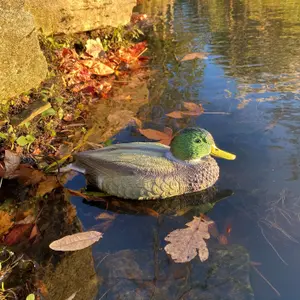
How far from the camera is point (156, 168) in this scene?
2529 mm

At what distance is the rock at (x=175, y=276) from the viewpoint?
6.26ft

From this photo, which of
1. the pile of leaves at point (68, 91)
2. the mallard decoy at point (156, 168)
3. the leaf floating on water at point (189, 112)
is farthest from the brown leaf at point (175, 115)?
the mallard decoy at point (156, 168)

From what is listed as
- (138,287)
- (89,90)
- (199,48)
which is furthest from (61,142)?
(199,48)

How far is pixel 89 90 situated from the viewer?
470 cm

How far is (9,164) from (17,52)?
1.18 metres

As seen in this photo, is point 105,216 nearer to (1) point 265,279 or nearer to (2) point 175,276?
(2) point 175,276

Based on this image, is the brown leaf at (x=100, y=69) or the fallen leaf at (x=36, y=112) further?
the brown leaf at (x=100, y=69)

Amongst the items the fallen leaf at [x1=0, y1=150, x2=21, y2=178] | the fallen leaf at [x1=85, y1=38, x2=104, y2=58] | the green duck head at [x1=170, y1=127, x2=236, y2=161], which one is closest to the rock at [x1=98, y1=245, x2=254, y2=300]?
the green duck head at [x1=170, y1=127, x2=236, y2=161]

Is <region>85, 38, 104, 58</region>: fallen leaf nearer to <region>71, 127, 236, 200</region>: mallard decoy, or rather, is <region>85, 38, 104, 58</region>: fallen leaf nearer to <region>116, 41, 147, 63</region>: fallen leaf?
<region>116, 41, 147, 63</region>: fallen leaf

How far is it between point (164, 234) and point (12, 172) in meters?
1.30

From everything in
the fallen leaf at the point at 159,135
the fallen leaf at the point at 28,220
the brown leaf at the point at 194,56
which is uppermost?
the brown leaf at the point at 194,56

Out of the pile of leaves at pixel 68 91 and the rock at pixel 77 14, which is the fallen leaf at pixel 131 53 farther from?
the rock at pixel 77 14

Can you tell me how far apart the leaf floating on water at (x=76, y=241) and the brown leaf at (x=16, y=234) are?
0.27 m

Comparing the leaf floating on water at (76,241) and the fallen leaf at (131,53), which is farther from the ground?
the fallen leaf at (131,53)
